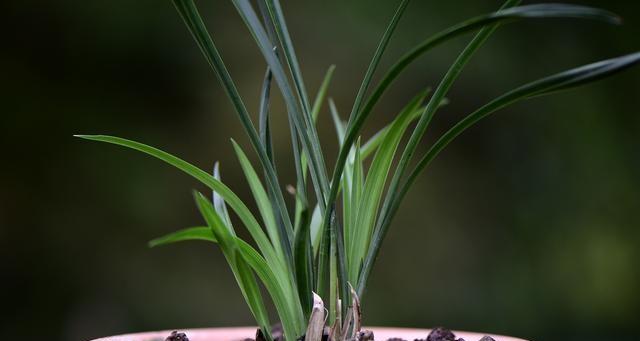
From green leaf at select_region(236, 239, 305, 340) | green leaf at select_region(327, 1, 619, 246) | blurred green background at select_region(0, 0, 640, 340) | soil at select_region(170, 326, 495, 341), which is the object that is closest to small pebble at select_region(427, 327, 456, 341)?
soil at select_region(170, 326, 495, 341)

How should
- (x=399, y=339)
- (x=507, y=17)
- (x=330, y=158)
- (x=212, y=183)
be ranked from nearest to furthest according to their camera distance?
1. (x=507, y=17)
2. (x=212, y=183)
3. (x=399, y=339)
4. (x=330, y=158)

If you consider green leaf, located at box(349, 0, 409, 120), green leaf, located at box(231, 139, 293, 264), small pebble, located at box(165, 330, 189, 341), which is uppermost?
green leaf, located at box(349, 0, 409, 120)

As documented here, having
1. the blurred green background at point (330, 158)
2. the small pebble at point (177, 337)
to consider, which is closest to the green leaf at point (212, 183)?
the small pebble at point (177, 337)

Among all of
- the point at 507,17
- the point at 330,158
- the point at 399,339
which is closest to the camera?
the point at 507,17

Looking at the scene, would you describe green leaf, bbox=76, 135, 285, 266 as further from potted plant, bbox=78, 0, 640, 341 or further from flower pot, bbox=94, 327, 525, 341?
flower pot, bbox=94, 327, 525, 341

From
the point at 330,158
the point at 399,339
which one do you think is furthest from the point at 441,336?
the point at 330,158

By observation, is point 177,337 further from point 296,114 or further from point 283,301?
point 296,114

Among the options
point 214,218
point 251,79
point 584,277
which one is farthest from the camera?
point 584,277

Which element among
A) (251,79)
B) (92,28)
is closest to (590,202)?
(251,79)

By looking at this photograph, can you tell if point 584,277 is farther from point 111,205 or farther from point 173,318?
point 111,205
